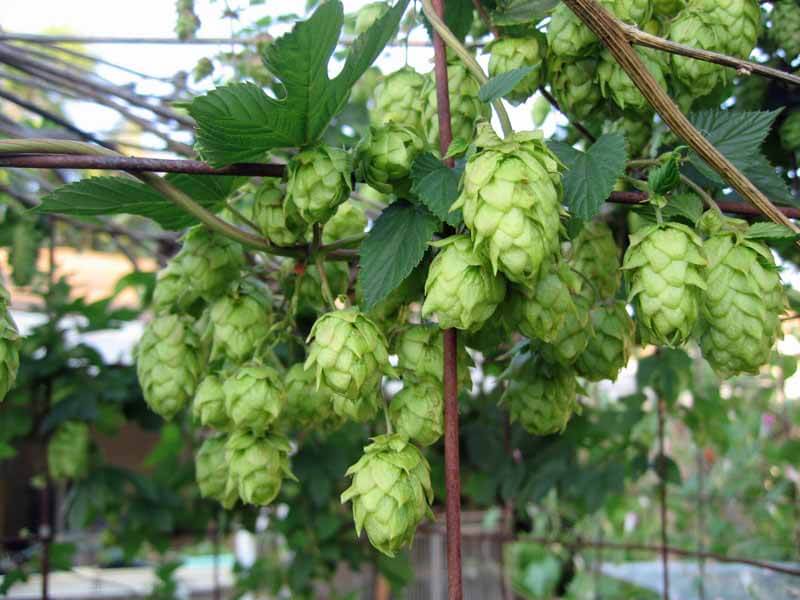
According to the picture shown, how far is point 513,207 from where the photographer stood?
2.42 feet

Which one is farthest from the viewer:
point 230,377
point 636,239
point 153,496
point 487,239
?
point 153,496

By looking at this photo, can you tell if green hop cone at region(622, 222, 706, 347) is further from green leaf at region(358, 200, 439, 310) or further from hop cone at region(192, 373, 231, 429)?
hop cone at region(192, 373, 231, 429)

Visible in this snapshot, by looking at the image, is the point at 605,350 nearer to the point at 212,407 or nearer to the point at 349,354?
the point at 349,354

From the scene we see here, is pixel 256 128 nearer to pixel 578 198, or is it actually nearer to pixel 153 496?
pixel 578 198

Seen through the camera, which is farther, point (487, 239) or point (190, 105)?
point (190, 105)

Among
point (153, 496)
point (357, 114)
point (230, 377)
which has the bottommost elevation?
point (153, 496)

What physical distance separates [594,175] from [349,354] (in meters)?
0.34

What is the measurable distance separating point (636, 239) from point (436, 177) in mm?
216

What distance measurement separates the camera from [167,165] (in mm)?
916

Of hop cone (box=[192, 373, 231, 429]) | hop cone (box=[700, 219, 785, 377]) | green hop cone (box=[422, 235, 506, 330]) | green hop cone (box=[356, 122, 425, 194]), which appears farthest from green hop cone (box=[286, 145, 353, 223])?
hop cone (box=[700, 219, 785, 377])

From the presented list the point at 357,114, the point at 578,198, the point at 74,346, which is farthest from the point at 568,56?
the point at 74,346

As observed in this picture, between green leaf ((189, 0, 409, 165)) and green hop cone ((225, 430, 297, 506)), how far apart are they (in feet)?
1.10

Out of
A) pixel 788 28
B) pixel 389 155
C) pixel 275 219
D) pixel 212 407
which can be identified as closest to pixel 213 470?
pixel 212 407

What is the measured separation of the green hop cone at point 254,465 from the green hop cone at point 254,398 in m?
0.03
